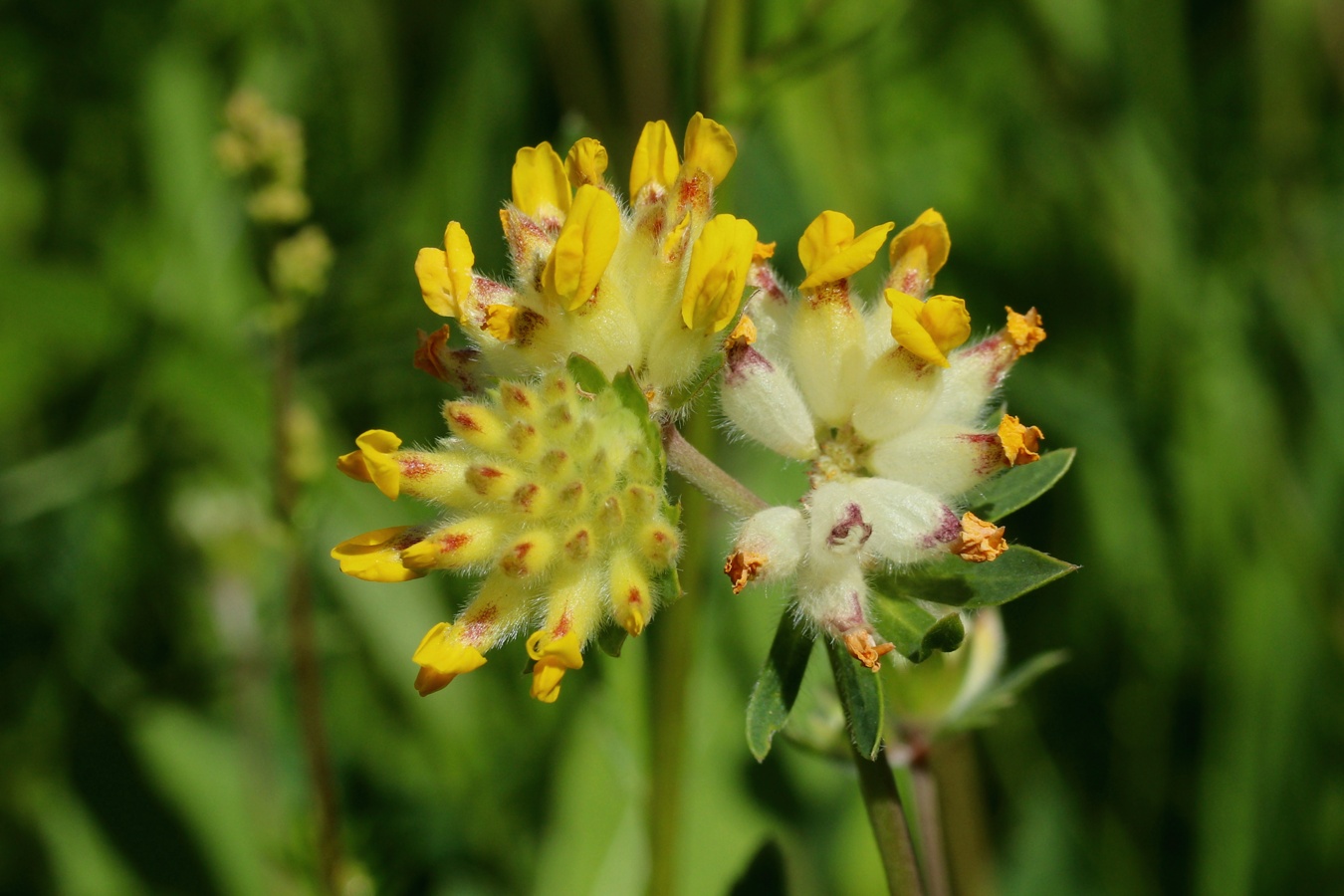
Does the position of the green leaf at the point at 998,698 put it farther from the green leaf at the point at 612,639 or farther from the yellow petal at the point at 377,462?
the yellow petal at the point at 377,462

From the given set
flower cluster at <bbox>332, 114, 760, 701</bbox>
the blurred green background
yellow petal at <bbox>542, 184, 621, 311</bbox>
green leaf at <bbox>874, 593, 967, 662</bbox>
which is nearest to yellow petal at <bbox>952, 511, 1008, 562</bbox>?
green leaf at <bbox>874, 593, 967, 662</bbox>

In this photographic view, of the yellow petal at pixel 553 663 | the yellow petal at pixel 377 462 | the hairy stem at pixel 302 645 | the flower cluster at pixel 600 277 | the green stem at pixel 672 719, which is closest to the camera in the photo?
the yellow petal at pixel 553 663

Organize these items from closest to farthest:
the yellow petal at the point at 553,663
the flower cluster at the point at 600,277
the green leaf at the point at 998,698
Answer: the yellow petal at the point at 553,663, the flower cluster at the point at 600,277, the green leaf at the point at 998,698

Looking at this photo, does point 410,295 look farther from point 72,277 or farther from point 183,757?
point 183,757

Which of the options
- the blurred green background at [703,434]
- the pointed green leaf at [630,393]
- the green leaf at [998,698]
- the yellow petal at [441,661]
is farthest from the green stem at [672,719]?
the yellow petal at [441,661]

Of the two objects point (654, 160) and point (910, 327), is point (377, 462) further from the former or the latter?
point (910, 327)

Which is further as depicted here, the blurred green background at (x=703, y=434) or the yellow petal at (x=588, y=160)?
the blurred green background at (x=703, y=434)

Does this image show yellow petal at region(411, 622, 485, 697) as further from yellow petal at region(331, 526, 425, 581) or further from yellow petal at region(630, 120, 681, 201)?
yellow petal at region(630, 120, 681, 201)

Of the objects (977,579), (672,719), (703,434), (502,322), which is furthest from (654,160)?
(672,719)
